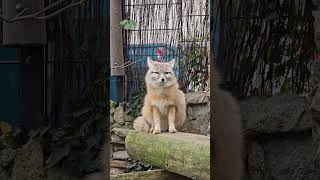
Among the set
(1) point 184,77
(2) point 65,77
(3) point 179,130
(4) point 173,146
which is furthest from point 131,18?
(2) point 65,77

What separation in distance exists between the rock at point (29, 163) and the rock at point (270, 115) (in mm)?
782

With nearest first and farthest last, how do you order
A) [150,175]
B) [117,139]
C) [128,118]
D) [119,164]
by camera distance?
[150,175] → [119,164] → [117,139] → [128,118]

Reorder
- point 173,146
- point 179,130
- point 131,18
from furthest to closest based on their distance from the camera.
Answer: point 131,18
point 179,130
point 173,146

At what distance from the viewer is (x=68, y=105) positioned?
1.85 metres

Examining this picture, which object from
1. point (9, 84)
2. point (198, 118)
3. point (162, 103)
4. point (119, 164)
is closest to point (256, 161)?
point (9, 84)

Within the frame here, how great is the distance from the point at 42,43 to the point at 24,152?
1.34ft

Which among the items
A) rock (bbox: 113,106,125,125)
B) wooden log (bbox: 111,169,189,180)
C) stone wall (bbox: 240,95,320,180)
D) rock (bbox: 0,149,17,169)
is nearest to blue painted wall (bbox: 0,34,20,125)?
rock (bbox: 0,149,17,169)

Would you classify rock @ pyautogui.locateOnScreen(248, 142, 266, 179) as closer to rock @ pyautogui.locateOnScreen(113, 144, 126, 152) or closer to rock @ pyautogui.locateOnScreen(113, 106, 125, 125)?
rock @ pyautogui.locateOnScreen(113, 144, 126, 152)

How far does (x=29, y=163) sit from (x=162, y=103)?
2.30 metres

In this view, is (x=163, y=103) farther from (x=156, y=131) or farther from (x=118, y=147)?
(x=118, y=147)

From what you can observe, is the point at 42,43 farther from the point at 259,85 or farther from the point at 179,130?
the point at 179,130

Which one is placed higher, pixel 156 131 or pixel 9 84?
pixel 9 84

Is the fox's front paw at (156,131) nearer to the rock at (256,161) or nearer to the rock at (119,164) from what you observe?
the rock at (119,164)

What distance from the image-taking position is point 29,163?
5.96 feet
